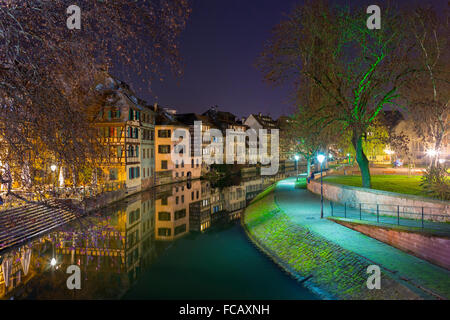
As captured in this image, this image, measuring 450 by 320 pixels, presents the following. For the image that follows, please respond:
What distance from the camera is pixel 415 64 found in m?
23.3

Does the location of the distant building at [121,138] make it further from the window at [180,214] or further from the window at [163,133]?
the window at [163,133]

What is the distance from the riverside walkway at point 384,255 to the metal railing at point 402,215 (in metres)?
1.58

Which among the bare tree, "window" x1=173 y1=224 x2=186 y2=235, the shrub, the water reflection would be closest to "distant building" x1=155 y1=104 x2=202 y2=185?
the water reflection

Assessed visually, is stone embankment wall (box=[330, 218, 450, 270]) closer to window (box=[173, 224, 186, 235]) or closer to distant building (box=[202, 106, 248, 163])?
window (box=[173, 224, 186, 235])

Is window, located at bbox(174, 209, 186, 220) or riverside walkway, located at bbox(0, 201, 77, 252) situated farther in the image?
window, located at bbox(174, 209, 186, 220)

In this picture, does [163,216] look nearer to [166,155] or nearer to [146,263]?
[146,263]

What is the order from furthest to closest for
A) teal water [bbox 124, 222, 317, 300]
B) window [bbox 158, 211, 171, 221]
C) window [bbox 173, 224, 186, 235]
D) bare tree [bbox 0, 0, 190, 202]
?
window [bbox 158, 211, 171, 221]
window [bbox 173, 224, 186, 235]
teal water [bbox 124, 222, 317, 300]
bare tree [bbox 0, 0, 190, 202]

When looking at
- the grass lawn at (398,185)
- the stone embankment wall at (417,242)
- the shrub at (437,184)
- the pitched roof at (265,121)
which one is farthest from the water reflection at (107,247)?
the pitched roof at (265,121)

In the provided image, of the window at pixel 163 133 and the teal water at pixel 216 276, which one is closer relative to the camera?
the teal water at pixel 216 276

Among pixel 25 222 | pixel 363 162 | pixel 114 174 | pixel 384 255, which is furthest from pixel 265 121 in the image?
pixel 384 255

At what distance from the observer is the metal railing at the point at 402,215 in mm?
16167

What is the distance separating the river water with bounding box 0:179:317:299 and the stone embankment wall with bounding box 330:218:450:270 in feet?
15.2

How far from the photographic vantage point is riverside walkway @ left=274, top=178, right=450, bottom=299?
10898mm
